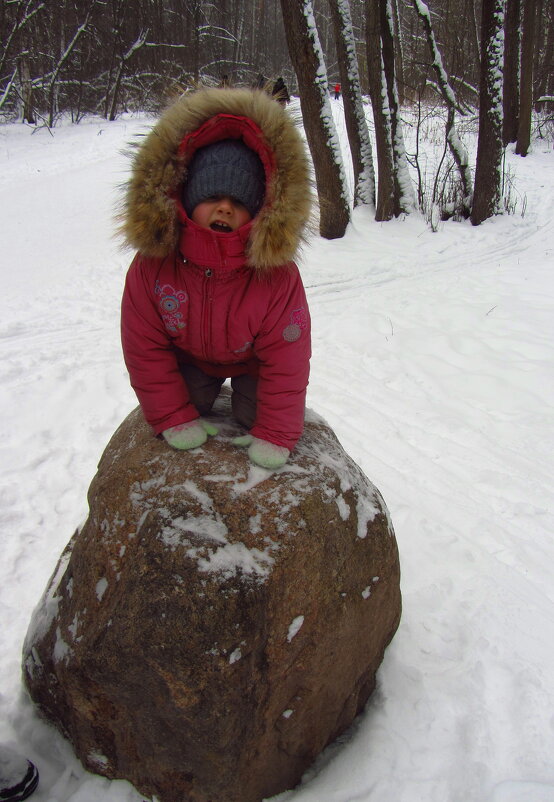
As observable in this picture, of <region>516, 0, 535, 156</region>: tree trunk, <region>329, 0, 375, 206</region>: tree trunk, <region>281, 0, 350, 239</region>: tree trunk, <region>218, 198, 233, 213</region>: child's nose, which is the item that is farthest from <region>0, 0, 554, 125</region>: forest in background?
<region>218, 198, 233, 213</region>: child's nose

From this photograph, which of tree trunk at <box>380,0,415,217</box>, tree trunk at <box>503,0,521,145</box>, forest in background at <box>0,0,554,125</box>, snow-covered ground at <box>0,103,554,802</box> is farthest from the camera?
forest in background at <box>0,0,554,125</box>

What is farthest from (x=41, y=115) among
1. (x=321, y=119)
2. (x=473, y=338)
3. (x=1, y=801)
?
(x=1, y=801)

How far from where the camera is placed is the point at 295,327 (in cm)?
192

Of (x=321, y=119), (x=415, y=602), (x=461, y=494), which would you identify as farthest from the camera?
(x=321, y=119)

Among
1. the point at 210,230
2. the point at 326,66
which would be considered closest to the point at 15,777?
the point at 210,230

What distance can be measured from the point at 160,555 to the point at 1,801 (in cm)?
98

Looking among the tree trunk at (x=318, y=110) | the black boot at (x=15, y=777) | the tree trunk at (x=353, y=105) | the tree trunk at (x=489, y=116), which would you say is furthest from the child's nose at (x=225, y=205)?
the tree trunk at (x=489, y=116)

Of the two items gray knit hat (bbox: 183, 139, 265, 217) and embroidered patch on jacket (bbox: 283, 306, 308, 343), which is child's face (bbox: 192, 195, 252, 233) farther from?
embroidered patch on jacket (bbox: 283, 306, 308, 343)

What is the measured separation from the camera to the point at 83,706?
1915 millimetres

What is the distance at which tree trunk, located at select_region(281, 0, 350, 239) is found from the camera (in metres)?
6.46

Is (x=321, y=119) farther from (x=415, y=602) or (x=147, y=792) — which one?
(x=147, y=792)

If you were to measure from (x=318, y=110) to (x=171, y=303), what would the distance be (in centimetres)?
609

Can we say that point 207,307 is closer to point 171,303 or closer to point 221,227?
point 171,303

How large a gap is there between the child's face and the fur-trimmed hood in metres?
0.05
